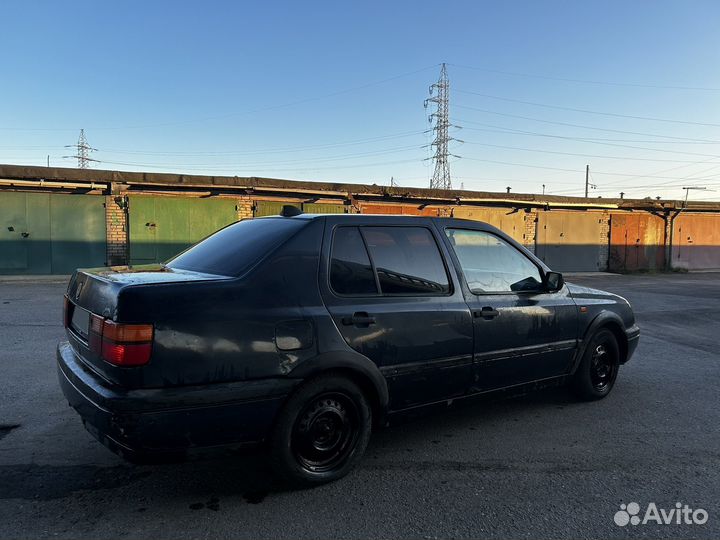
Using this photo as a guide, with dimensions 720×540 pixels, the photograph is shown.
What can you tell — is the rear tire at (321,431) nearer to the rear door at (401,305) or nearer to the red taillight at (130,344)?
the rear door at (401,305)

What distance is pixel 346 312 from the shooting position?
2.97 m

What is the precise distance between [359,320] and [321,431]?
69cm

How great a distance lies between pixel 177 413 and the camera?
2.48 metres

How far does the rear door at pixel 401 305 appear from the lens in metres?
3.04

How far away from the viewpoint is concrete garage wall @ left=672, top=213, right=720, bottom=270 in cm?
2467

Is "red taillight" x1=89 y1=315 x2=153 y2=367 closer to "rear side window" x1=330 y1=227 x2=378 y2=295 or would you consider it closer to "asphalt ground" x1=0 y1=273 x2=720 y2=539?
"asphalt ground" x1=0 y1=273 x2=720 y2=539

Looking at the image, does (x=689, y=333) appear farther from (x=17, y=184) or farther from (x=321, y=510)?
(x=17, y=184)

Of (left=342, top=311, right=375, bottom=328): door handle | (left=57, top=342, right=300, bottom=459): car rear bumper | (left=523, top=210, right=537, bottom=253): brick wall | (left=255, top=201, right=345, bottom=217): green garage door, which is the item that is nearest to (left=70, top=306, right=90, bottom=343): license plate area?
A: (left=57, top=342, right=300, bottom=459): car rear bumper

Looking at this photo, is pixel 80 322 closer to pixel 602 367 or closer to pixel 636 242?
pixel 602 367

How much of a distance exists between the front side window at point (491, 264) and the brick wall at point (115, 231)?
14796mm

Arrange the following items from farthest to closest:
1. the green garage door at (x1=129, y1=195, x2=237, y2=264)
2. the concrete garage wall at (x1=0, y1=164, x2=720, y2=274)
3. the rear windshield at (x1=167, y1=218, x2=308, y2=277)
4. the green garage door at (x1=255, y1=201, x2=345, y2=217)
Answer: the green garage door at (x1=255, y1=201, x2=345, y2=217)
the green garage door at (x1=129, y1=195, x2=237, y2=264)
the concrete garage wall at (x1=0, y1=164, x2=720, y2=274)
the rear windshield at (x1=167, y1=218, x2=308, y2=277)

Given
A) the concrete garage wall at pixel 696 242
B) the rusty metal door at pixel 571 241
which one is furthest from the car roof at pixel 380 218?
the concrete garage wall at pixel 696 242

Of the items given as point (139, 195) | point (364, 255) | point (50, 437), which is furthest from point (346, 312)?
point (139, 195)

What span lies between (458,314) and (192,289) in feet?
5.83
